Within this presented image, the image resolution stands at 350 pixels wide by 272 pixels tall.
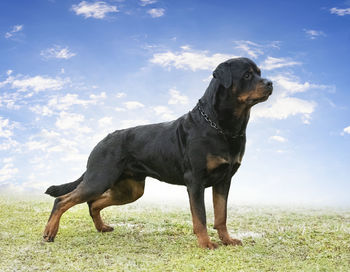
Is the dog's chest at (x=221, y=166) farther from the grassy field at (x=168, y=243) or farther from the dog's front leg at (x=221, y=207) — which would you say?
the grassy field at (x=168, y=243)

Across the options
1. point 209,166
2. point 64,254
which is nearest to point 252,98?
point 209,166

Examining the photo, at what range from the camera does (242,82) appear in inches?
183

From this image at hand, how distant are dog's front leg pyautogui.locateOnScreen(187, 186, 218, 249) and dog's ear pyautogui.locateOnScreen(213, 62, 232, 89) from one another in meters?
1.20

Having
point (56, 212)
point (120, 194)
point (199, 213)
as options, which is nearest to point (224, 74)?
point (199, 213)

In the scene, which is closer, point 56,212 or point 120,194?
point 56,212

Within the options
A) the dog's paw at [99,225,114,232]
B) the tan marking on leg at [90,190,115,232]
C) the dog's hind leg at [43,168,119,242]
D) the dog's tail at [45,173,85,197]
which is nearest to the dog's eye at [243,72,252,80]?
the dog's hind leg at [43,168,119,242]

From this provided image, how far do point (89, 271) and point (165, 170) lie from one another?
1659mm

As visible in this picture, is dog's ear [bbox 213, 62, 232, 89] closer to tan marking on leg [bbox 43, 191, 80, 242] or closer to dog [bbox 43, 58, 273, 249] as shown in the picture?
dog [bbox 43, 58, 273, 249]

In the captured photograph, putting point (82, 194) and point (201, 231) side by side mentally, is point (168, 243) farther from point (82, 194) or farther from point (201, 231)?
point (82, 194)

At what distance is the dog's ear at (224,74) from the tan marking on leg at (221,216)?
1381 millimetres

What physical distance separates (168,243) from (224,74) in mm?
2219

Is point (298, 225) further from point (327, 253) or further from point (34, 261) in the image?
point (34, 261)

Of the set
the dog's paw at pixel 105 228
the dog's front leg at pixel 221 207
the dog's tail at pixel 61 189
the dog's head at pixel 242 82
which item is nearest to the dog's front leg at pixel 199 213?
the dog's front leg at pixel 221 207

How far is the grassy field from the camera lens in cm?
436
